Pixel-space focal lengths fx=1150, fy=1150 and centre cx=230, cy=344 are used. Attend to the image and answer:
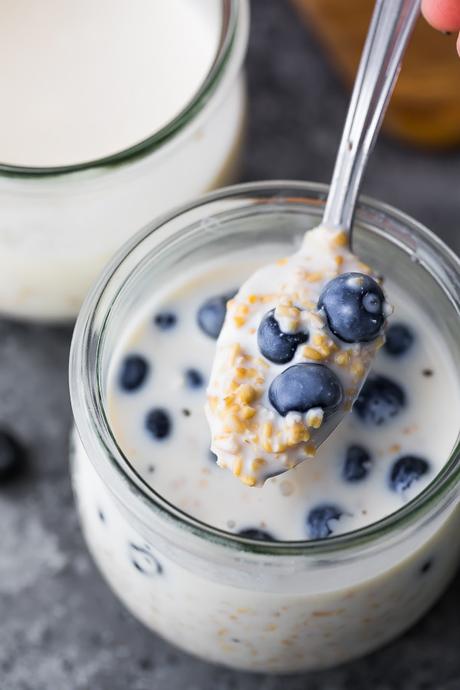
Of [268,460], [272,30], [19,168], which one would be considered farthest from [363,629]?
[272,30]

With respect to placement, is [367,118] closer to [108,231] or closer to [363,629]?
[108,231]

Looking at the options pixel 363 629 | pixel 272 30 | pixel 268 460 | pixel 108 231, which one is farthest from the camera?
pixel 272 30

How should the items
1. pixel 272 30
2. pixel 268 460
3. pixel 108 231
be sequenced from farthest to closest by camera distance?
pixel 272 30 → pixel 108 231 → pixel 268 460

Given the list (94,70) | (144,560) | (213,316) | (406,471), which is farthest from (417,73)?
(144,560)

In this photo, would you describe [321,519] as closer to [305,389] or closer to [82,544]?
[305,389]

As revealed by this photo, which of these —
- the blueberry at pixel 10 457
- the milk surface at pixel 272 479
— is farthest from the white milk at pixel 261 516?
the blueberry at pixel 10 457
